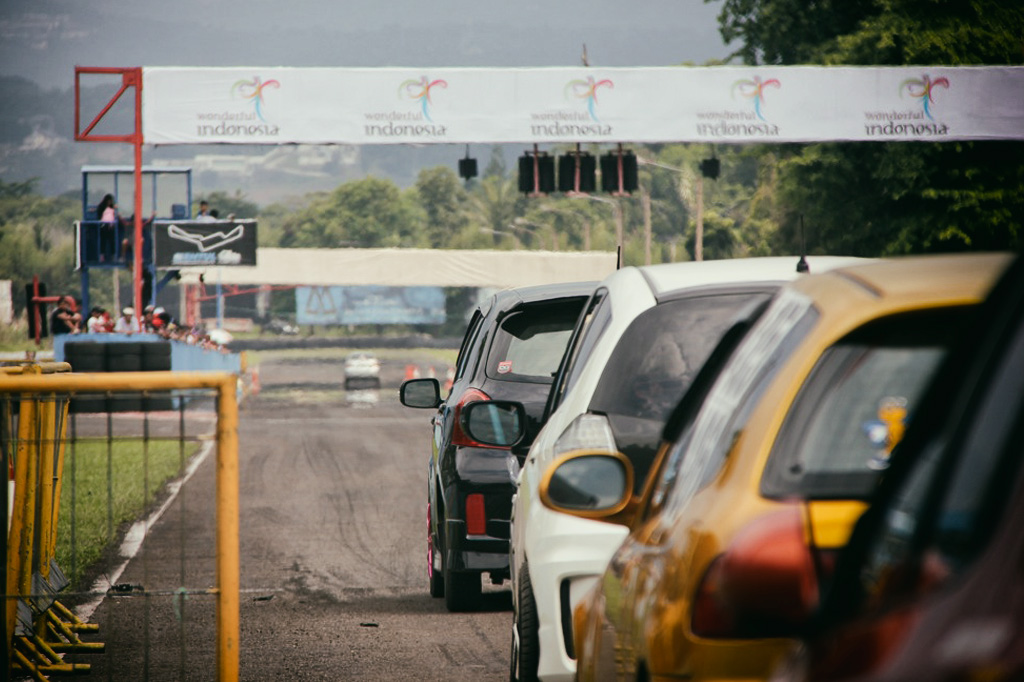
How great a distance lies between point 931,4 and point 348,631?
→ 40201 mm

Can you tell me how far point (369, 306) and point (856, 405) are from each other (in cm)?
13155

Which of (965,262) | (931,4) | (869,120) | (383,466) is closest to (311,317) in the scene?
(931,4)

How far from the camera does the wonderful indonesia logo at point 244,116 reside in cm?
3272

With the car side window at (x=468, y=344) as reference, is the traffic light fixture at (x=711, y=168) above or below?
above

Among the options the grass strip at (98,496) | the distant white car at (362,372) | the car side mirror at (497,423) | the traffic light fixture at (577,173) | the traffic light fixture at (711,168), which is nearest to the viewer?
the car side mirror at (497,423)

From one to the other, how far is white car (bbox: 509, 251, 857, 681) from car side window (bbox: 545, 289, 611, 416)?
0.01m

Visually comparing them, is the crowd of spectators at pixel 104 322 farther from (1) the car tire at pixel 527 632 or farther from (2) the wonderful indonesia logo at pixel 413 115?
(1) the car tire at pixel 527 632

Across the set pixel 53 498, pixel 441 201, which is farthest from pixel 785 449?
pixel 441 201

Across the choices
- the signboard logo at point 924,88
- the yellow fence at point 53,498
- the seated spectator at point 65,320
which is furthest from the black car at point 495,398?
the signboard logo at point 924,88

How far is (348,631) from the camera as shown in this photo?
27.5 ft

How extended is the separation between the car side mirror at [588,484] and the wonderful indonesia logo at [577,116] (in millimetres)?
29946

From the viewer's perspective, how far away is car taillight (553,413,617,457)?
15.5 ft

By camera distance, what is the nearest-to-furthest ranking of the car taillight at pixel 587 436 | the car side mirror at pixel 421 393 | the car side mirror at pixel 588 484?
the car side mirror at pixel 588 484, the car taillight at pixel 587 436, the car side mirror at pixel 421 393

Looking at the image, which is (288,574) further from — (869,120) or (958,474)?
(869,120)
